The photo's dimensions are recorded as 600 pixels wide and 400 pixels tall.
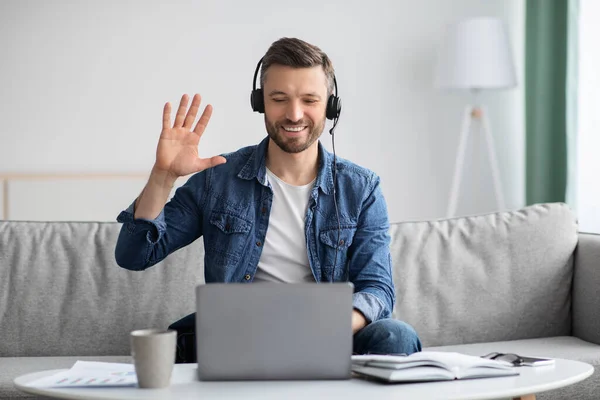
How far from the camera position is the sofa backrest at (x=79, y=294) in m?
2.20

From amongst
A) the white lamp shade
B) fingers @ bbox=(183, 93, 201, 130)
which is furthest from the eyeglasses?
the white lamp shade

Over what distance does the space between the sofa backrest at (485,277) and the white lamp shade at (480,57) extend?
1.38 meters

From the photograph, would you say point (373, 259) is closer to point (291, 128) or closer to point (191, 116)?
point (291, 128)

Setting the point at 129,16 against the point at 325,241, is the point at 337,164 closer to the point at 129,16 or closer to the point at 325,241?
the point at 325,241

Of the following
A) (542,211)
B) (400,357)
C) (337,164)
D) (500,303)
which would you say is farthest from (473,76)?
(400,357)

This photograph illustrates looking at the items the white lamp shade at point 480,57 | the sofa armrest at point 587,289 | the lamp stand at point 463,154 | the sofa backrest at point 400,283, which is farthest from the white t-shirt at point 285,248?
the lamp stand at point 463,154

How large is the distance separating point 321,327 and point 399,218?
2.92 m

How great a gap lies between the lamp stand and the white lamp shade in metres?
0.36

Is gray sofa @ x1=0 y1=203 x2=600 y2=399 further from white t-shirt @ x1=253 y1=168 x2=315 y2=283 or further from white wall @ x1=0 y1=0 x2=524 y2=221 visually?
white wall @ x1=0 y1=0 x2=524 y2=221

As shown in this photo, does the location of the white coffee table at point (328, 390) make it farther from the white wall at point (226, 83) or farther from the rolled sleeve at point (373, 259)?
the white wall at point (226, 83)

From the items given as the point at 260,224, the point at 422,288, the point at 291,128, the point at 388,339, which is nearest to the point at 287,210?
the point at 260,224

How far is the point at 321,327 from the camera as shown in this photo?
123cm

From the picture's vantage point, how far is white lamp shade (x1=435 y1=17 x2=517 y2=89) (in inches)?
144

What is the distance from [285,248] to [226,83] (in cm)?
218
